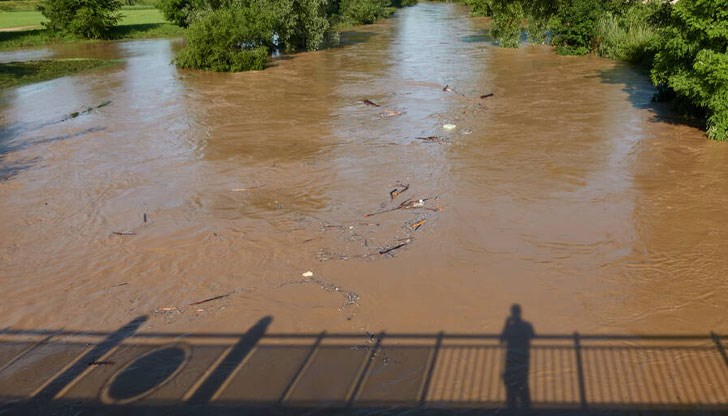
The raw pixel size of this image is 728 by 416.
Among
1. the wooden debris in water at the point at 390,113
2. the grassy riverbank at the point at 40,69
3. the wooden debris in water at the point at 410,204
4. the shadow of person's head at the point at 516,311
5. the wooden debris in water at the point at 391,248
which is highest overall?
the grassy riverbank at the point at 40,69

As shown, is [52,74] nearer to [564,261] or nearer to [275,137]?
[275,137]

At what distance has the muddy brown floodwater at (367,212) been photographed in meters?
6.95

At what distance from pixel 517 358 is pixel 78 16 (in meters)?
41.4

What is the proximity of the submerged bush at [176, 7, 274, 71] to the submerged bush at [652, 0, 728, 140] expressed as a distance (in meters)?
16.1

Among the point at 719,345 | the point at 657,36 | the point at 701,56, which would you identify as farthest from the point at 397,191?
the point at 657,36

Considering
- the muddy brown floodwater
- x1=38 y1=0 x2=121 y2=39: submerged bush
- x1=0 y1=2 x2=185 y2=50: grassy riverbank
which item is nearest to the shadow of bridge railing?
the muddy brown floodwater

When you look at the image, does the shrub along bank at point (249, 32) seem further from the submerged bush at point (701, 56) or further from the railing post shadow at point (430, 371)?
the railing post shadow at point (430, 371)

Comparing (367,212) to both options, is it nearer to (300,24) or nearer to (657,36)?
(657,36)

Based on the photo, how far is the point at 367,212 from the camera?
9.68 meters

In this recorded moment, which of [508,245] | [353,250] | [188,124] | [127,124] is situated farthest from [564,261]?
[127,124]

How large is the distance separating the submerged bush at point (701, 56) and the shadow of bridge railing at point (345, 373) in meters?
7.70

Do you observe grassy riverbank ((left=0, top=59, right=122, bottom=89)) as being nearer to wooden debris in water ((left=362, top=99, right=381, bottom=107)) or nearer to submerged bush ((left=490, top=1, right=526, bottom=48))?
wooden debris in water ((left=362, top=99, right=381, bottom=107))

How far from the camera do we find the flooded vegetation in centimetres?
643

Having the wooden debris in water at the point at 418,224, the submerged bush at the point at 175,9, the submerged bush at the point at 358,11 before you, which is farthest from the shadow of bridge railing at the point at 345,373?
the submerged bush at the point at 358,11
